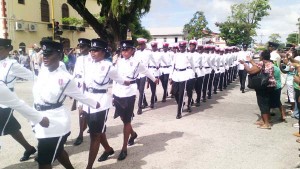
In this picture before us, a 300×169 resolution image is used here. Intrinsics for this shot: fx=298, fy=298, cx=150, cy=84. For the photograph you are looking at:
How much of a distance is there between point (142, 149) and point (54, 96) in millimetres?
2520

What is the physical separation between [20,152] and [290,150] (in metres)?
4.96

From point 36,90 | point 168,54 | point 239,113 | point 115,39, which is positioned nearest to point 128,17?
point 115,39

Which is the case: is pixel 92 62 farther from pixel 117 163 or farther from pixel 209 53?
pixel 209 53

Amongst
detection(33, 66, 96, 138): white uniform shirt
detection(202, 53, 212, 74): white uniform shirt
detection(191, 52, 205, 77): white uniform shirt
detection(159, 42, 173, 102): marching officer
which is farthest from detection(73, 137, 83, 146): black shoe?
detection(202, 53, 212, 74): white uniform shirt

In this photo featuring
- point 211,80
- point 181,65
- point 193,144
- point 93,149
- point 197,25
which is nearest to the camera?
point 93,149

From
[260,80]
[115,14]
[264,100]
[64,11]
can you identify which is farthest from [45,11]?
[264,100]

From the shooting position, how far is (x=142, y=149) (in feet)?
18.1

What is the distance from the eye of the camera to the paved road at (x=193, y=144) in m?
4.86

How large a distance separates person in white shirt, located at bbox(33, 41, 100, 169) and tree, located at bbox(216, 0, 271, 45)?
44.1 m

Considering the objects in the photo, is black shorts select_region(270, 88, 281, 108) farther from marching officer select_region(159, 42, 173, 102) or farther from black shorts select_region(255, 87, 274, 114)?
marching officer select_region(159, 42, 173, 102)

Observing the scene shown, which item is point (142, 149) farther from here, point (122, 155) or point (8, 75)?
Answer: point (8, 75)

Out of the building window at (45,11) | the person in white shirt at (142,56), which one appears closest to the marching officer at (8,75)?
the person in white shirt at (142,56)

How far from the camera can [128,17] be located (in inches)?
745

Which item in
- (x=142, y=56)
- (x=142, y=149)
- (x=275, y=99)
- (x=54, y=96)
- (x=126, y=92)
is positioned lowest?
(x=142, y=149)
